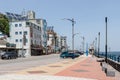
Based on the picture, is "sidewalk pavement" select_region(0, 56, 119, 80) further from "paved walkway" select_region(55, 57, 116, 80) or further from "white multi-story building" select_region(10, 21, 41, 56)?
"white multi-story building" select_region(10, 21, 41, 56)

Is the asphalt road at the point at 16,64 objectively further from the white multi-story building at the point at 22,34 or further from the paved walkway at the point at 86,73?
the white multi-story building at the point at 22,34

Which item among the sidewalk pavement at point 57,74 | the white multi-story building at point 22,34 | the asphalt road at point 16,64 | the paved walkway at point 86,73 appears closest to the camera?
the sidewalk pavement at point 57,74

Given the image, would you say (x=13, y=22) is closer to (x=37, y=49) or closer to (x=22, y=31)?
(x=22, y=31)

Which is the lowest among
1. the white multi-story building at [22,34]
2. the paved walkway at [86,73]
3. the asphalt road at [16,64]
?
the asphalt road at [16,64]

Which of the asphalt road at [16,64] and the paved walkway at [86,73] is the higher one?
the paved walkway at [86,73]

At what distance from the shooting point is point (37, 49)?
128250 mm

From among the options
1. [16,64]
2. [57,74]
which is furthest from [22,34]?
[57,74]

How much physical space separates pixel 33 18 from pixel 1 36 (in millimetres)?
31765

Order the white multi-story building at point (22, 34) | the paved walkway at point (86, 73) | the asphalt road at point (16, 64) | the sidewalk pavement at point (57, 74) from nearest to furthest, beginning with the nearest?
the sidewalk pavement at point (57, 74)
the paved walkway at point (86, 73)
the asphalt road at point (16, 64)
the white multi-story building at point (22, 34)

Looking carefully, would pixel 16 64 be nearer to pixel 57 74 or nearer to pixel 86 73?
pixel 86 73

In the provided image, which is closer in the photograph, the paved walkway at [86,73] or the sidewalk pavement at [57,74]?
the sidewalk pavement at [57,74]

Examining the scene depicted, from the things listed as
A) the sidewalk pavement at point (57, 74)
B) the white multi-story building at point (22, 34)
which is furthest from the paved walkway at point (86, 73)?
the white multi-story building at point (22, 34)

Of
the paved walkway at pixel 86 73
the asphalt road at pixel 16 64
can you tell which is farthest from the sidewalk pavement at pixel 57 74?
the asphalt road at pixel 16 64

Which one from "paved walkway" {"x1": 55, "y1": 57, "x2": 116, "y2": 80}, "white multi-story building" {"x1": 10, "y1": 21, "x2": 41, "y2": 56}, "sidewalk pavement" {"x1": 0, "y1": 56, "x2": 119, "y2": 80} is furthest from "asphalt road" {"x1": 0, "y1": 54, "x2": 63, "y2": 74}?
"white multi-story building" {"x1": 10, "y1": 21, "x2": 41, "y2": 56}
